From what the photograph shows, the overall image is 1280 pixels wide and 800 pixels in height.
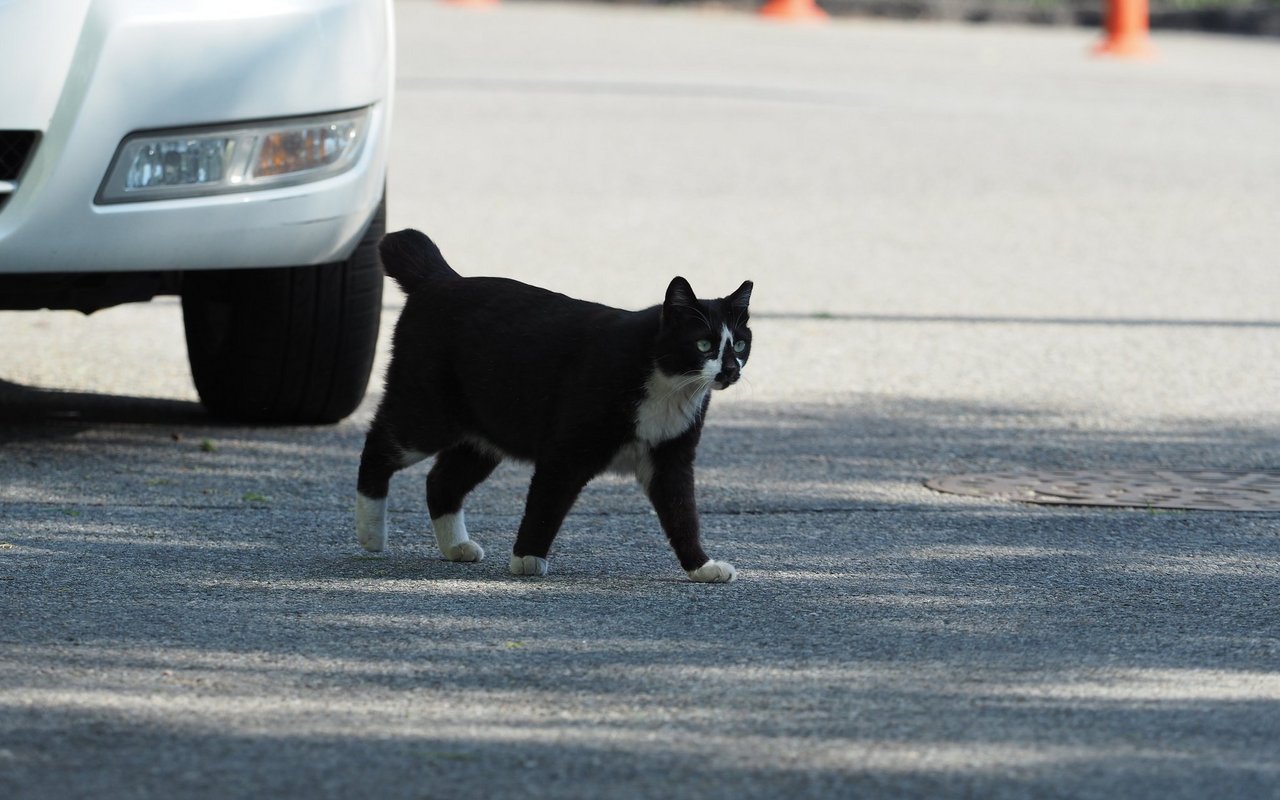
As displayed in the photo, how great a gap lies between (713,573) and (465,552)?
1.99ft

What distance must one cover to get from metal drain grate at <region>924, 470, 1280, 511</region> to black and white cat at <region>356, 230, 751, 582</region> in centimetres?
131

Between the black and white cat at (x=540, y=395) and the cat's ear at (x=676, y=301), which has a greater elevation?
the cat's ear at (x=676, y=301)

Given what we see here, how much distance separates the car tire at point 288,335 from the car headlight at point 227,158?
452 mm

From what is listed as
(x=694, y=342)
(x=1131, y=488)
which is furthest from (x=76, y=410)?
(x=1131, y=488)

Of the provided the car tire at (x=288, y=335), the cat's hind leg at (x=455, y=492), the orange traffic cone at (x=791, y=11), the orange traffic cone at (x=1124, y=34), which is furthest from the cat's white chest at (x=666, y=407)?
the orange traffic cone at (x=791, y=11)

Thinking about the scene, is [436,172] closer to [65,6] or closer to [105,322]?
[105,322]

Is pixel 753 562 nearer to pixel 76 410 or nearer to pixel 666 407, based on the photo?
pixel 666 407

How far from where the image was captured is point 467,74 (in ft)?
57.3

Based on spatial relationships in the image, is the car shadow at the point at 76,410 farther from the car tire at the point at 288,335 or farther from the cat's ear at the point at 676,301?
the cat's ear at the point at 676,301

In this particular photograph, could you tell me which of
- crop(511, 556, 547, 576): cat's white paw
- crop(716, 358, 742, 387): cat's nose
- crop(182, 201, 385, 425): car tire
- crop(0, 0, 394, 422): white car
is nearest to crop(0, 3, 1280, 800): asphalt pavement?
crop(511, 556, 547, 576): cat's white paw

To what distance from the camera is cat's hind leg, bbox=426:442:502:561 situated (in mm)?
4734

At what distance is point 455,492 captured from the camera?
4.75m

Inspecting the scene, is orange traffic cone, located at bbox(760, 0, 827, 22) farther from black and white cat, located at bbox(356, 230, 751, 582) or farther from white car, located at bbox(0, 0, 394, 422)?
black and white cat, located at bbox(356, 230, 751, 582)

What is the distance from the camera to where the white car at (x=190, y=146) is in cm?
518
